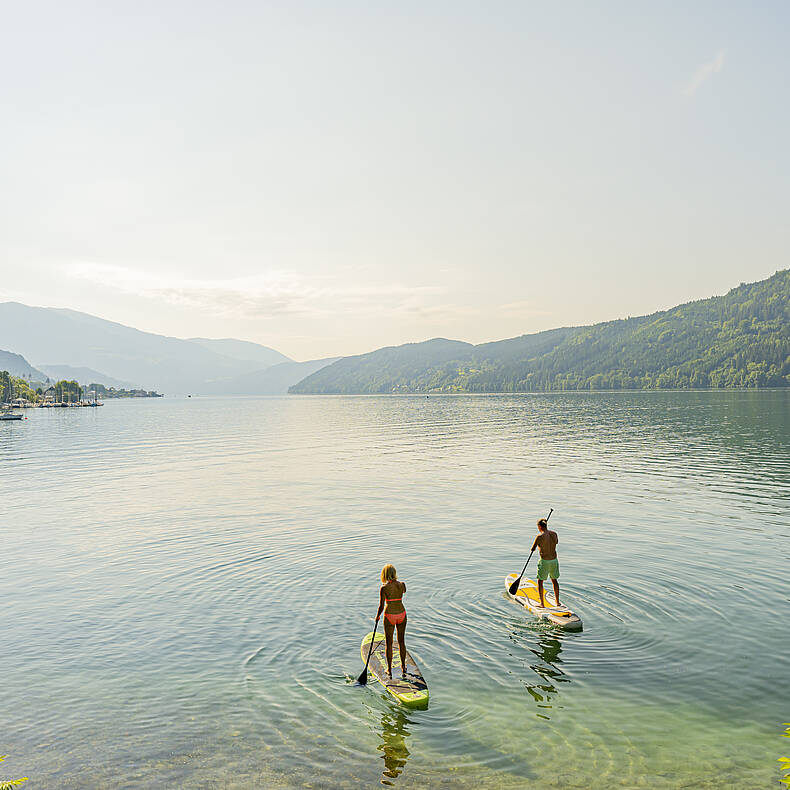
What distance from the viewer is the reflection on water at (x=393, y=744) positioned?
13469 mm

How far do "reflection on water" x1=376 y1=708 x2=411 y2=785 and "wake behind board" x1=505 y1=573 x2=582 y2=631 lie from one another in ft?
24.9

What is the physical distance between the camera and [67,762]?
14133 millimetres

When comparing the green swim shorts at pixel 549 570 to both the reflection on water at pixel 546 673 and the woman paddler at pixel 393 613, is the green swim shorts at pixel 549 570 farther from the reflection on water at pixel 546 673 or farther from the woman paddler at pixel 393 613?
the woman paddler at pixel 393 613

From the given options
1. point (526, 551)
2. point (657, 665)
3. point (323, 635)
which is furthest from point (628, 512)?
point (323, 635)

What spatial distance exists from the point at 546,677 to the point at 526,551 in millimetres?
14901

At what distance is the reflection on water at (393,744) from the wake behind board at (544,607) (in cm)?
759

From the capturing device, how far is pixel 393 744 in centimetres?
1459

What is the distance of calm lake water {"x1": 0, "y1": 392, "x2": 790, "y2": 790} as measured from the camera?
46.1 ft

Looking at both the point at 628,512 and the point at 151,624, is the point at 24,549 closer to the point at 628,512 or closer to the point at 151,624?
→ the point at 151,624

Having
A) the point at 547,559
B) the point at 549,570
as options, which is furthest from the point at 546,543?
the point at 549,570

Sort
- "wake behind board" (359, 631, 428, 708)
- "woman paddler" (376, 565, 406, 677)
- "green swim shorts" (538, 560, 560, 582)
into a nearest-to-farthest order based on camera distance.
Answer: "wake behind board" (359, 631, 428, 708) → "woman paddler" (376, 565, 406, 677) → "green swim shorts" (538, 560, 560, 582)

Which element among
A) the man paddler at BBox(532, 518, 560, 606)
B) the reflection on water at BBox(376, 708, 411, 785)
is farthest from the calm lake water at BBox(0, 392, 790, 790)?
the man paddler at BBox(532, 518, 560, 606)

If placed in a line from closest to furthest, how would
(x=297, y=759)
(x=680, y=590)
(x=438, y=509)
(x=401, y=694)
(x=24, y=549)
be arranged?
(x=297, y=759), (x=401, y=694), (x=680, y=590), (x=24, y=549), (x=438, y=509)

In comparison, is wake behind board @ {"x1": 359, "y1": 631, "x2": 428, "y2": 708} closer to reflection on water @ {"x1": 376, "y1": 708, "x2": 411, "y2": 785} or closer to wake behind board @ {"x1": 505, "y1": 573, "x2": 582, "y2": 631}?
reflection on water @ {"x1": 376, "y1": 708, "x2": 411, "y2": 785}
